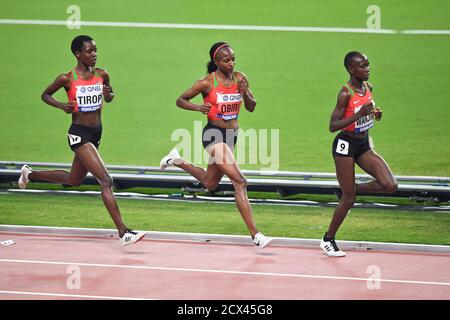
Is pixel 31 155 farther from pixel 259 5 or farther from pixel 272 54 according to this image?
pixel 259 5

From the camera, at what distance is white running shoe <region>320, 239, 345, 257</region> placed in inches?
578

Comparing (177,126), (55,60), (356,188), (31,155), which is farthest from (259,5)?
(356,188)

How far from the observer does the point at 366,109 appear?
46.9 feet

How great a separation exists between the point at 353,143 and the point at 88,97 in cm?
350

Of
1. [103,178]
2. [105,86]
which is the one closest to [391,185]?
[103,178]

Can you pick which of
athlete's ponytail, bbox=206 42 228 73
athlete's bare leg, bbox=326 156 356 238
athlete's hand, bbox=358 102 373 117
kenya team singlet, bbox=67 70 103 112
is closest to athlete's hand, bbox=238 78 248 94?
athlete's ponytail, bbox=206 42 228 73

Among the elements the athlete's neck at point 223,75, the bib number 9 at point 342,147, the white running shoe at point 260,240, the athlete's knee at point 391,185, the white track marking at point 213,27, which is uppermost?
the white track marking at point 213,27

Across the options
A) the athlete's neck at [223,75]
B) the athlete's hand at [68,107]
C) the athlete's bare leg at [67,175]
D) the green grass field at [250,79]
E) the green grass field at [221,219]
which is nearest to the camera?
the athlete's hand at [68,107]

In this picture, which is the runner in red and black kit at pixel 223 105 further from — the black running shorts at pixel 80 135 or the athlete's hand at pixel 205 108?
the black running shorts at pixel 80 135

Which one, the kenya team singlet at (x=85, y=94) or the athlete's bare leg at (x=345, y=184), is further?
the kenya team singlet at (x=85, y=94)

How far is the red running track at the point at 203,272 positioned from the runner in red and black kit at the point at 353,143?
2.23 ft

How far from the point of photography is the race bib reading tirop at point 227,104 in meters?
15.3

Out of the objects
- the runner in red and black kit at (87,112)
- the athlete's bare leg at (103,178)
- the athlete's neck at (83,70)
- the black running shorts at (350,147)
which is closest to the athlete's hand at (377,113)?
the black running shorts at (350,147)

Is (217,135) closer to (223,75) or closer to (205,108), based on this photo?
(205,108)
